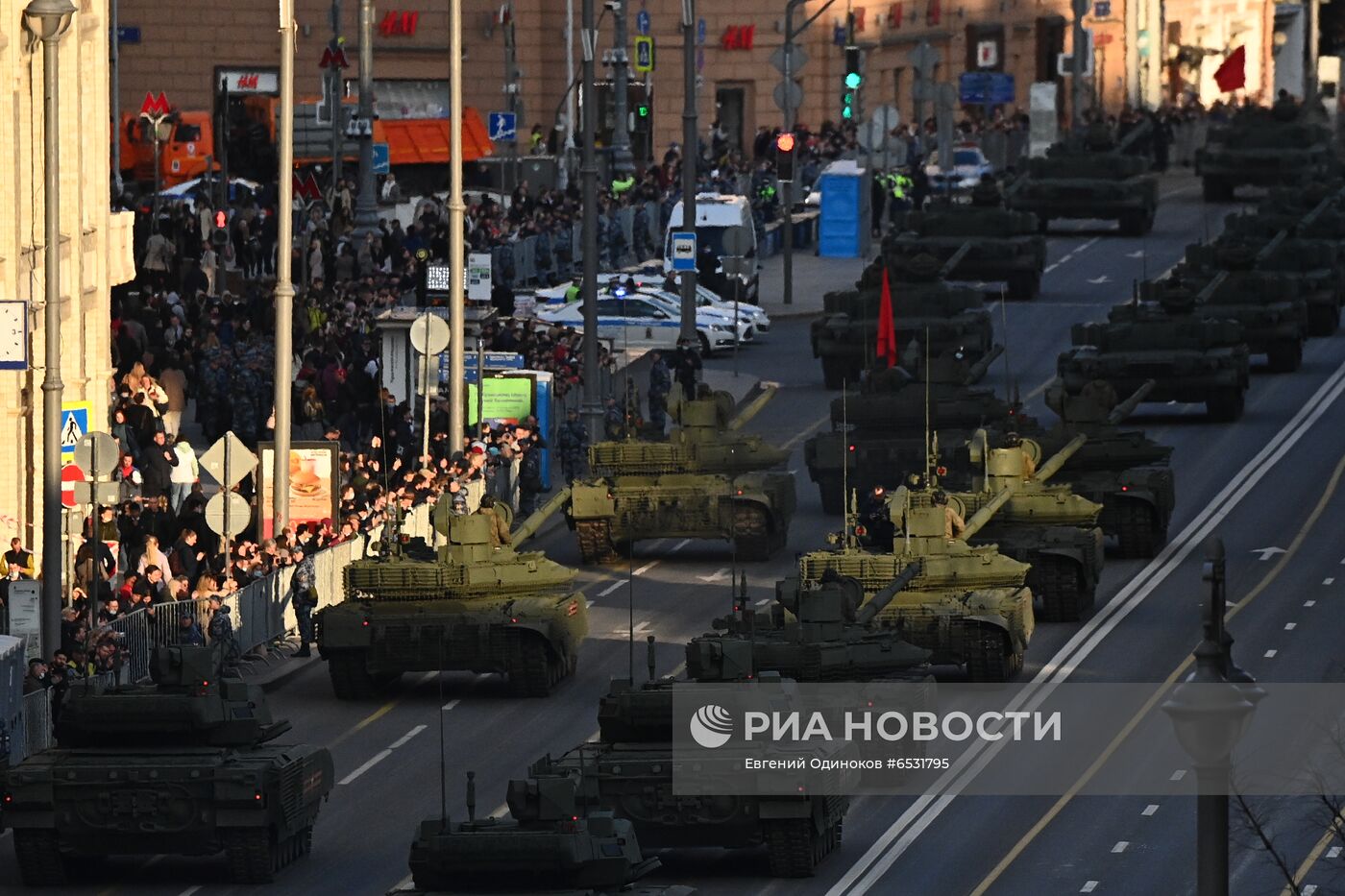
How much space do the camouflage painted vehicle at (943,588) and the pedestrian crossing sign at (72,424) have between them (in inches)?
327

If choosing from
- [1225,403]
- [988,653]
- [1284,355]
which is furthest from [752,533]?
[1284,355]

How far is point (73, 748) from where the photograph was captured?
3212cm

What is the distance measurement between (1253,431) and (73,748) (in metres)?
31.5

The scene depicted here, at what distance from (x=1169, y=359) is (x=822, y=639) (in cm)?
2498

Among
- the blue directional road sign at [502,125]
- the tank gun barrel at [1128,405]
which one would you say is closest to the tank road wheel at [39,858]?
the tank gun barrel at [1128,405]

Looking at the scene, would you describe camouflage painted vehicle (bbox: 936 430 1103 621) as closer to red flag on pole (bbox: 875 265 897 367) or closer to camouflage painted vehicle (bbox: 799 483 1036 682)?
camouflage painted vehicle (bbox: 799 483 1036 682)

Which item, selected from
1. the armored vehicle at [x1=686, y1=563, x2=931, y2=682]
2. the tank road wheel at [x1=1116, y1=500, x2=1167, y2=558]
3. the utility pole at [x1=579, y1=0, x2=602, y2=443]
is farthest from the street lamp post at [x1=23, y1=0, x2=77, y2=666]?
the utility pole at [x1=579, y1=0, x2=602, y2=443]

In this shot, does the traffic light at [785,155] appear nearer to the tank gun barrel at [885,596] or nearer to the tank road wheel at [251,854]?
the tank gun barrel at [885,596]

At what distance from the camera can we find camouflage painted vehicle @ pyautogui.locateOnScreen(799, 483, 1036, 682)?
40156mm

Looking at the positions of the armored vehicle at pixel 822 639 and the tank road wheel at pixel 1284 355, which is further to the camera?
the tank road wheel at pixel 1284 355

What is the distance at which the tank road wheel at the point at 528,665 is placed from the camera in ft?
131

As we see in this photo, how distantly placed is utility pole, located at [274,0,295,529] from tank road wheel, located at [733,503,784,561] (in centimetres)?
653

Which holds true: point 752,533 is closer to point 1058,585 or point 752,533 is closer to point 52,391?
point 1058,585

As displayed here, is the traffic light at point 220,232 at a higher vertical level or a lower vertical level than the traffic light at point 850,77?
lower
